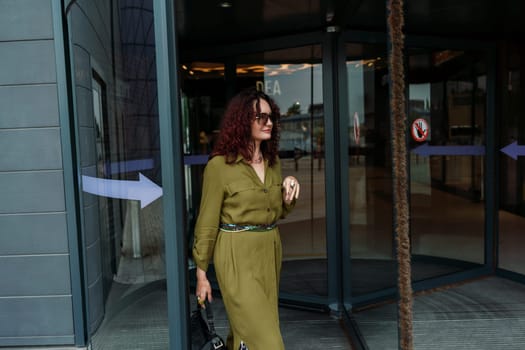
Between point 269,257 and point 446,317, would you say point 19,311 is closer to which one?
point 269,257

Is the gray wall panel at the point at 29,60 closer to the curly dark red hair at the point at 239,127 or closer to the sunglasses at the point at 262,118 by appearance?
the curly dark red hair at the point at 239,127

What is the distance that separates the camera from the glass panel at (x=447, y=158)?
4766 millimetres

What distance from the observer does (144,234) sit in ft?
7.69

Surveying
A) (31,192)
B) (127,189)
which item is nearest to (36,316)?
(31,192)

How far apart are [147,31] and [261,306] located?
1.34 metres

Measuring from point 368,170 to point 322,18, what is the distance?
136cm

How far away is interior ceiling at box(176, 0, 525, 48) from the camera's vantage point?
11.4 feet

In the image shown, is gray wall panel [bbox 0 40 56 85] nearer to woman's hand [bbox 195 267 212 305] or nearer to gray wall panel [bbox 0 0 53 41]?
gray wall panel [bbox 0 0 53 41]

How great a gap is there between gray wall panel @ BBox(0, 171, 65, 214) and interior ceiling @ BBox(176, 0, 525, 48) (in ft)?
4.97

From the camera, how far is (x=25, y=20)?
3.29m

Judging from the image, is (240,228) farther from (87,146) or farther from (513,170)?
(513,170)

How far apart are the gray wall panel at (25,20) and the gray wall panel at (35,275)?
156cm

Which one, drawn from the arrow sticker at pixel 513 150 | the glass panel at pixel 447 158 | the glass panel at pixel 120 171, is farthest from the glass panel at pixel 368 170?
the glass panel at pixel 120 171

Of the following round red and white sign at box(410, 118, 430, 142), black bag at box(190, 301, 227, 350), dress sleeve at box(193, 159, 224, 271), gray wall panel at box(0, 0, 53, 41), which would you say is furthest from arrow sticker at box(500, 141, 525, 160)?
gray wall panel at box(0, 0, 53, 41)
